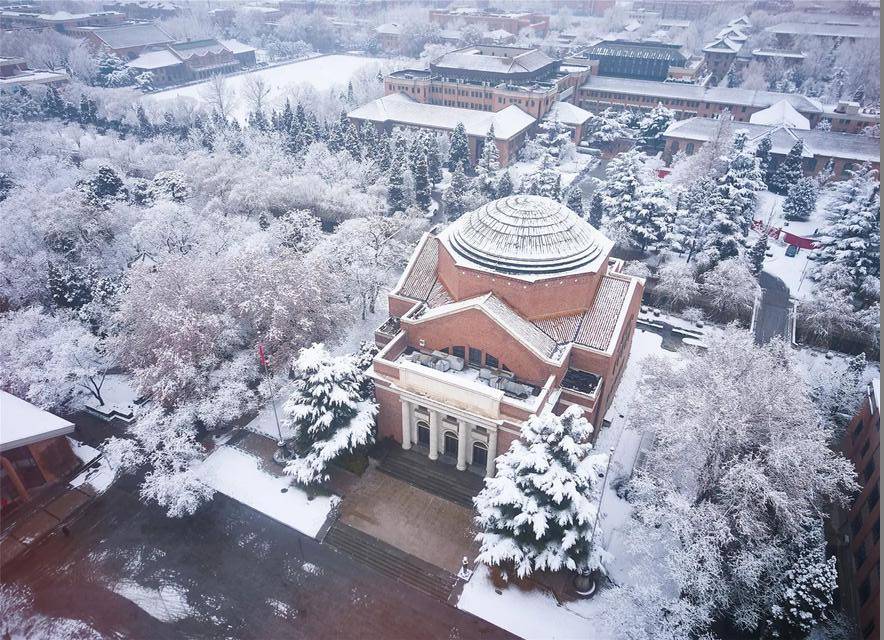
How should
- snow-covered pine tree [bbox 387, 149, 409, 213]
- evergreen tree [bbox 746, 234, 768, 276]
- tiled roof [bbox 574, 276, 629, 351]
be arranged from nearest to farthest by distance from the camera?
1. tiled roof [bbox 574, 276, 629, 351]
2. evergreen tree [bbox 746, 234, 768, 276]
3. snow-covered pine tree [bbox 387, 149, 409, 213]

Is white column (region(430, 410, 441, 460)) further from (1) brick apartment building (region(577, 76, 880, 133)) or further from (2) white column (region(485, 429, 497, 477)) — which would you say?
(1) brick apartment building (region(577, 76, 880, 133))

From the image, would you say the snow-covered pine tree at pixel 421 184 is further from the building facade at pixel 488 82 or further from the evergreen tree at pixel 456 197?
the building facade at pixel 488 82

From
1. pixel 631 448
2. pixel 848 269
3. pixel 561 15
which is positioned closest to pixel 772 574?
pixel 631 448

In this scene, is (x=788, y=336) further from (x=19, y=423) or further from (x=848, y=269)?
(x=19, y=423)

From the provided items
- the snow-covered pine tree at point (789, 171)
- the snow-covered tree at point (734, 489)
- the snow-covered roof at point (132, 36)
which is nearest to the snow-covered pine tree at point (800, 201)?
the snow-covered pine tree at point (789, 171)

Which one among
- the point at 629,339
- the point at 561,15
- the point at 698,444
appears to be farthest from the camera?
the point at 561,15

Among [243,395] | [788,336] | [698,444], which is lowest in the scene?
[788,336]

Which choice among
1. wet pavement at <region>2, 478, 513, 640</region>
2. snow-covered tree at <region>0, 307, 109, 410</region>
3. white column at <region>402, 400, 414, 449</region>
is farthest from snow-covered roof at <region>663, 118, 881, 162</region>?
snow-covered tree at <region>0, 307, 109, 410</region>
